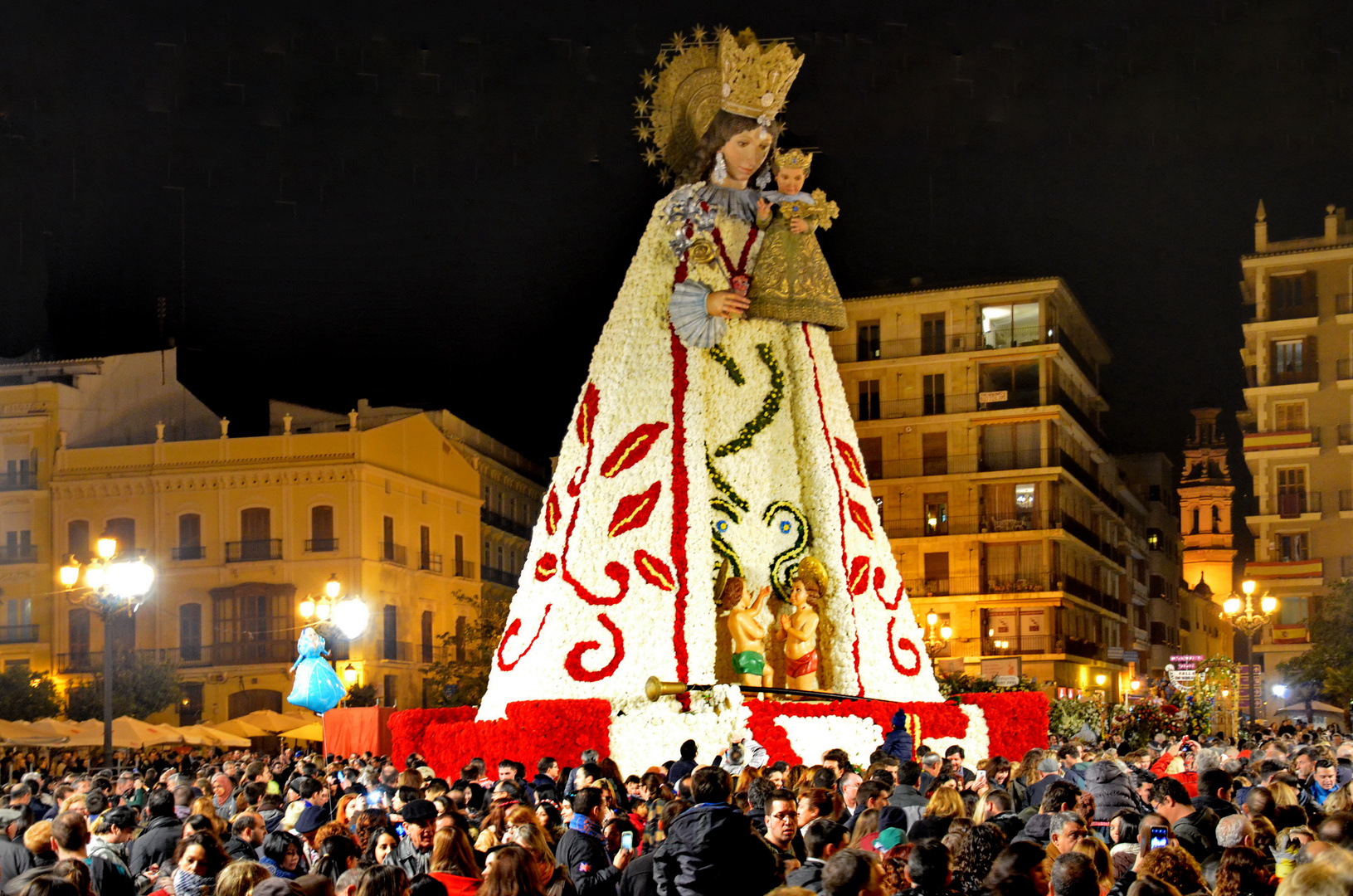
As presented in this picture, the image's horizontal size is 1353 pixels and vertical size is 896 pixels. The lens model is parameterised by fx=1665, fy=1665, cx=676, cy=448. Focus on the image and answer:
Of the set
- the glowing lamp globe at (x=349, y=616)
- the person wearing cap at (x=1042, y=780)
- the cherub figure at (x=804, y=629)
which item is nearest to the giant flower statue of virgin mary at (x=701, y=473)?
the cherub figure at (x=804, y=629)

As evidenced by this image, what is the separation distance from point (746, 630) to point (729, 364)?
3.56m

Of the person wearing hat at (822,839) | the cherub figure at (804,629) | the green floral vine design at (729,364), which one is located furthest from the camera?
the green floral vine design at (729,364)

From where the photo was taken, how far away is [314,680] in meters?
22.8

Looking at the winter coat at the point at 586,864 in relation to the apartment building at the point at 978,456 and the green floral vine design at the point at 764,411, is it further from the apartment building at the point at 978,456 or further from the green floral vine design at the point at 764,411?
the apartment building at the point at 978,456

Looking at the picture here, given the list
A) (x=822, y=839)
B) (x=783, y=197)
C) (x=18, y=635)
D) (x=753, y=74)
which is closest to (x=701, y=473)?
(x=783, y=197)

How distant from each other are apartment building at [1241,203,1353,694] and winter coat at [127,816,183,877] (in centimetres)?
4248

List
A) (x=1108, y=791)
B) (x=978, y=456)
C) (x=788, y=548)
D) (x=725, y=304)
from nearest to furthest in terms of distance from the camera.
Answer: (x=1108, y=791)
(x=725, y=304)
(x=788, y=548)
(x=978, y=456)

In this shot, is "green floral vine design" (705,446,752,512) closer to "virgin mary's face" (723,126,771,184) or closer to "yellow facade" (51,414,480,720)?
"virgin mary's face" (723,126,771,184)

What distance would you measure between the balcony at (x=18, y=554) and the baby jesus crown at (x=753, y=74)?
29.7 meters

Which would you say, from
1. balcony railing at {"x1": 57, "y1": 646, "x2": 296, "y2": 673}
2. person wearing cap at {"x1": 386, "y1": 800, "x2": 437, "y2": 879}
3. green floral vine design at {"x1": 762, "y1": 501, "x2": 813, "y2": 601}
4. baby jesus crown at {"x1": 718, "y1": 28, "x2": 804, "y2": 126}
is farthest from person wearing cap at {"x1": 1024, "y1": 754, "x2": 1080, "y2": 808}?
balcony railing at {"x1": 57, "y1": 646, "x2": 296, "y2": 673}

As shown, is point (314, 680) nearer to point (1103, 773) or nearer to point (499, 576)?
point (1103, 773)

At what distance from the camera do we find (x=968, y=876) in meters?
6.64

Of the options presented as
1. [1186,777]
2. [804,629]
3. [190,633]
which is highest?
[804,629]

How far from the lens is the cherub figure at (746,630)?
2067 centimetres
